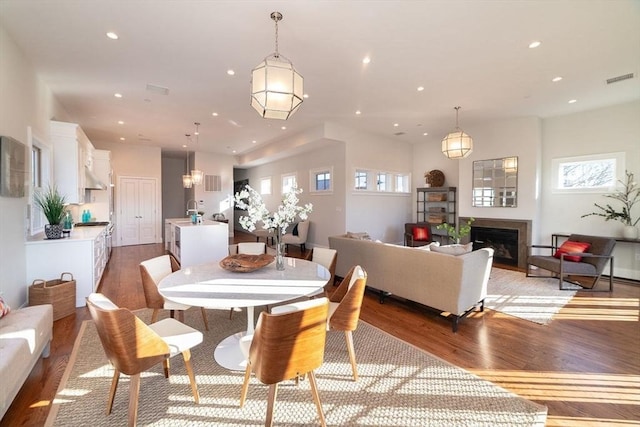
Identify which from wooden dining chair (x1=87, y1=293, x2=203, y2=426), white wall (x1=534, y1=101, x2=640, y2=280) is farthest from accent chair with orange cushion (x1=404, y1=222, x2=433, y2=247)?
wooden dining chair (x1=87, y1=293, x2=203, y2=426)

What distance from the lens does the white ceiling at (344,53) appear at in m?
2.62

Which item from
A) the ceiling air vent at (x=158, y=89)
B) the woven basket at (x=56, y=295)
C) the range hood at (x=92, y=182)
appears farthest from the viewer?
the range hood at (x=92, y=182)

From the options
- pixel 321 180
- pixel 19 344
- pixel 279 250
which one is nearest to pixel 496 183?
pixel 321 180

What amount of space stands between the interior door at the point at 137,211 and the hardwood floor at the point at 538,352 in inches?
214

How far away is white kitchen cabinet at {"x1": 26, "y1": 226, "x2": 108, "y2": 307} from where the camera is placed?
3.43 metres

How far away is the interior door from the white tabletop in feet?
24.9

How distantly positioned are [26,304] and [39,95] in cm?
288

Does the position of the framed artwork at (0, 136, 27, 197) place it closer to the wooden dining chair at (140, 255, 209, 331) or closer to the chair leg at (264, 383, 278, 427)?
the wooden dining chair at (140, 255, 209, 331)

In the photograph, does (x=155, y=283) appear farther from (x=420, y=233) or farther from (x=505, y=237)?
(x=505, y=237)

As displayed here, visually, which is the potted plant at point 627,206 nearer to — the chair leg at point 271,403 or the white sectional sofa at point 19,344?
the chair leg at point 271,403

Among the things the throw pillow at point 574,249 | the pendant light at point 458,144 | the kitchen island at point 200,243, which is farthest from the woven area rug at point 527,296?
the kitchen island at point 200,243

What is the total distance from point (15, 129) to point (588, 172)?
904cm

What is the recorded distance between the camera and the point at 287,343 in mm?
1494

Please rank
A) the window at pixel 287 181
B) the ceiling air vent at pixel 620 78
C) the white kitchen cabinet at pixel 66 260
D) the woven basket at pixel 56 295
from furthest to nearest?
the window at pixel 287 181 → the ceiling air vent at pixel 620 78 → the white kitchen cabinet at pixel 66 260 → the woven basket at pixel 56 295
